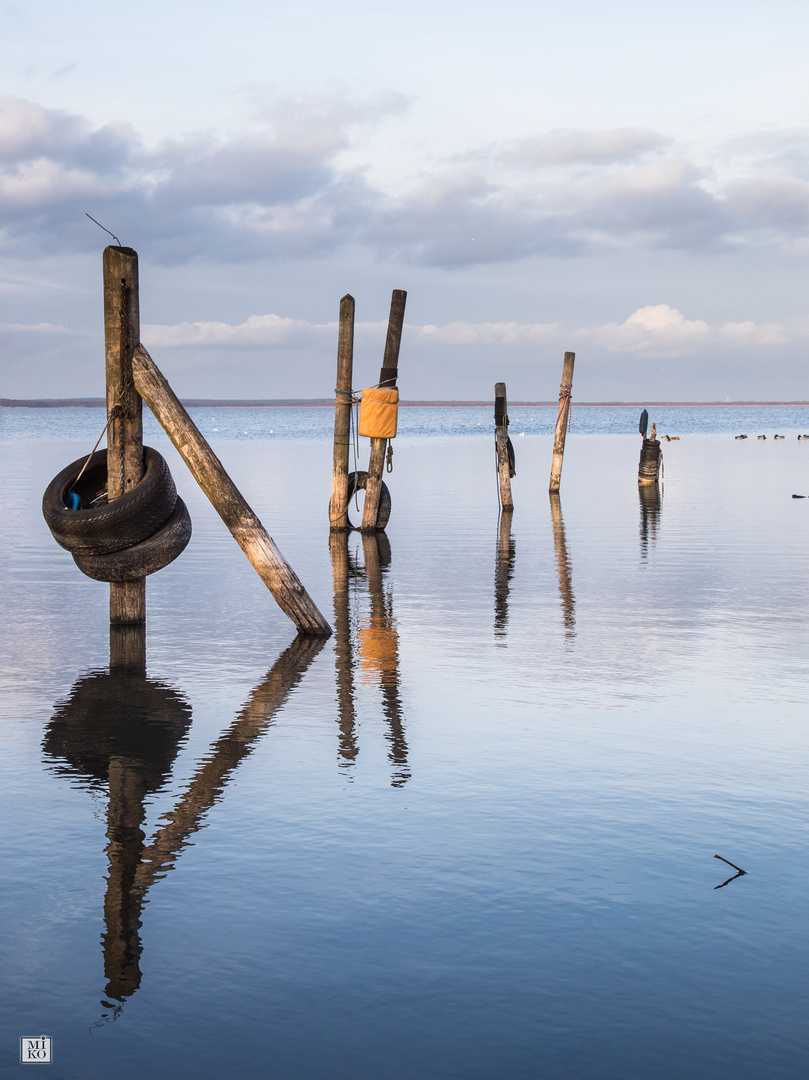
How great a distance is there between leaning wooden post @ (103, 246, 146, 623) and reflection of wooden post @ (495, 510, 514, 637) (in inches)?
153

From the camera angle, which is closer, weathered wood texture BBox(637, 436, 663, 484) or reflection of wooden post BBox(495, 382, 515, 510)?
reflection of wooden post BBox(495, 382, 515, 510)

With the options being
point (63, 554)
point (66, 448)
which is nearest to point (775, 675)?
point (63, 554)

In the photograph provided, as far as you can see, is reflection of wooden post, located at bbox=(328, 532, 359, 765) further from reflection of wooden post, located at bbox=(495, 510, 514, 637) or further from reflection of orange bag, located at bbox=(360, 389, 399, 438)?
reflection of orange bag, located at bbox=(360, 389, 399, 438)

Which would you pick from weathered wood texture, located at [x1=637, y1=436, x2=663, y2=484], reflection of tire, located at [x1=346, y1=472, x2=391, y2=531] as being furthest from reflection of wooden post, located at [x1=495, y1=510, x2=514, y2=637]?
weathered wood texture, located at [x1=637, y1=436, x2=663, y2=484]

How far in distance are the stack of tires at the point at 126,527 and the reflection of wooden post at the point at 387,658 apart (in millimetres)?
2030

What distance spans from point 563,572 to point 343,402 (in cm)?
574

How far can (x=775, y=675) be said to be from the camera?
895cm

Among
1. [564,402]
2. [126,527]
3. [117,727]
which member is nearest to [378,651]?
[126,527]

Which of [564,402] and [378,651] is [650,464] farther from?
[378,651]

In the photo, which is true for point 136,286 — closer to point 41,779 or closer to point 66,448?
point 41,779

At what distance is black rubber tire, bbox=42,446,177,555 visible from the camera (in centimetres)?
1002

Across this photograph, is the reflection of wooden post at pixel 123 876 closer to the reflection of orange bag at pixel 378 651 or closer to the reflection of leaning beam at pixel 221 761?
the reflection of leaning beam at pixel 221 761

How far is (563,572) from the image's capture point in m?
15.2

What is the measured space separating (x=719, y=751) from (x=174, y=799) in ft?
10.7
